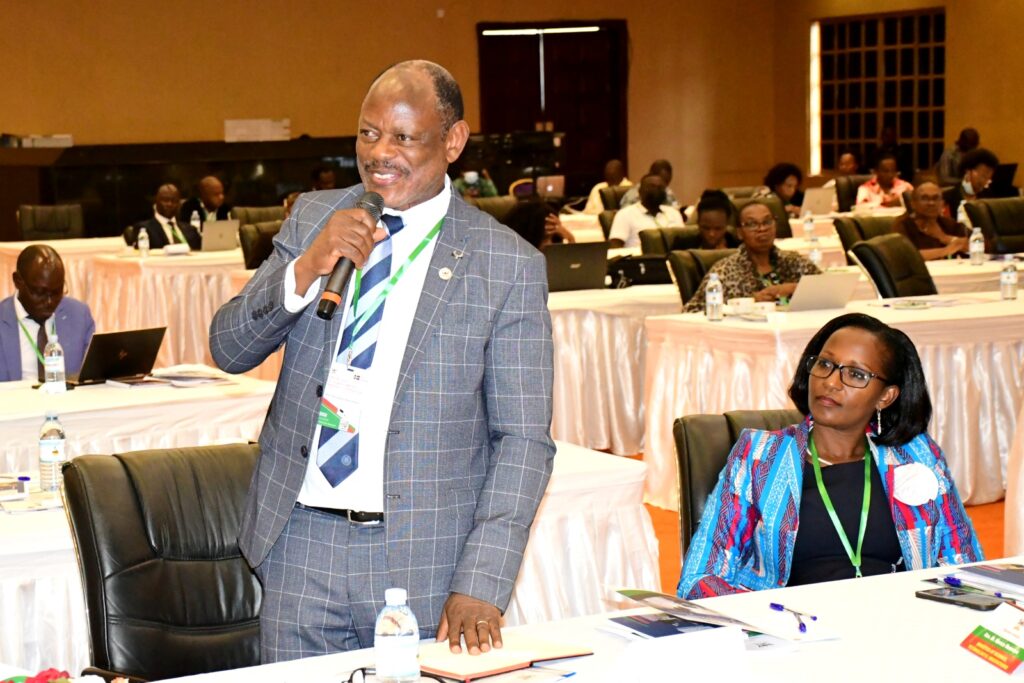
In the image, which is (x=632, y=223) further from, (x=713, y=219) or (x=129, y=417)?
(x=129, y=417)

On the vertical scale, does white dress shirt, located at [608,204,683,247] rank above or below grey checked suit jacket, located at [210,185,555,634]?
above

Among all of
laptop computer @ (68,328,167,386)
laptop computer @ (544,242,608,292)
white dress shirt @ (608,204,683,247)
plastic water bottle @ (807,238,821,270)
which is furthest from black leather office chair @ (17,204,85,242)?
laptop computer @ (68,328,167,386)

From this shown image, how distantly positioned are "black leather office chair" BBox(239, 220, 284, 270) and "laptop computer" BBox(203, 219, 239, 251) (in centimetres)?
144

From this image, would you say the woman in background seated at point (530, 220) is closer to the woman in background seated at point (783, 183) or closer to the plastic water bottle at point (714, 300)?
the plastic water bottle at point (714, 300)

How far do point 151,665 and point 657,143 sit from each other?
64.9ft

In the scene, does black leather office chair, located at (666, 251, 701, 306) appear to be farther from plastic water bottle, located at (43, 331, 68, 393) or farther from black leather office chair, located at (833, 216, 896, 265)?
plastic water bottle, located at (43, 331, 68, 393)

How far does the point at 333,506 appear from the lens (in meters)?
2.34

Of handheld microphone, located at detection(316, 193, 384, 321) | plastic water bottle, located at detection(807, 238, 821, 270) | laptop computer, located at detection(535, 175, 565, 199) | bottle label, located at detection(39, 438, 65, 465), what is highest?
laptop computer, located at detection(535, 175, 565, 199)

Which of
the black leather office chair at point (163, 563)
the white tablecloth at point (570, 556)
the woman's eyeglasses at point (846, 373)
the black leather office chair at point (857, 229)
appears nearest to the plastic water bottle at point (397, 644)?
the black leather office chair at point (163, 563)

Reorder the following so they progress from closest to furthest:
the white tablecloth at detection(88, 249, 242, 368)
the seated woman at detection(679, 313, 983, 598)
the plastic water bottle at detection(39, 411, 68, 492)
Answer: the seated woman at detection(679, 313, 983, 598) → the plastic water bottle at detection(39, 411, 68, 492) → the white tablecloth at detection(88, 249, 242, 368)

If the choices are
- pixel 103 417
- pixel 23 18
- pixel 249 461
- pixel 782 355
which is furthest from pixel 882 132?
pixel 249 461

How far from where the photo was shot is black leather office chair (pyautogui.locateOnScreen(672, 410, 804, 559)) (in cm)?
339

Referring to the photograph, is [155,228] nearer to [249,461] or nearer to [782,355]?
[782,355]

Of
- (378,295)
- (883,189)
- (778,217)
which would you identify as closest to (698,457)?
(378,295)
